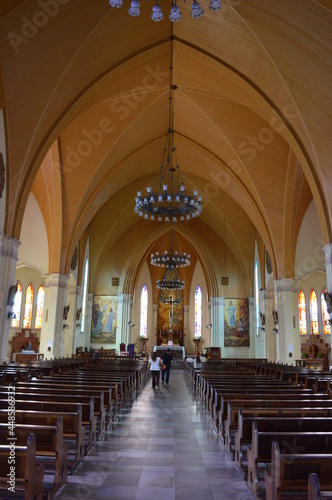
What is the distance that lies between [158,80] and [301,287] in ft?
52.4

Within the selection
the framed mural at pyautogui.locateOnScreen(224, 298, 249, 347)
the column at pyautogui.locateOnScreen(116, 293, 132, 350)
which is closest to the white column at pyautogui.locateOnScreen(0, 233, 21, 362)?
the column at pyautogui.locateOnScreen(116, 293, 132, 350)

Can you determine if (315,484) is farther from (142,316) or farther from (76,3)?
(142,316)

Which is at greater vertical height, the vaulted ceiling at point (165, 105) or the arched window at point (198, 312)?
the vaulted ceiling at point (165, 105)

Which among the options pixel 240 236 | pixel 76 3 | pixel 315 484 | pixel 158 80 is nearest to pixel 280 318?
pixel 240 236

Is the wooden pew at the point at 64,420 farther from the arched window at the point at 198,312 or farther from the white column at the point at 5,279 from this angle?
the arched window at the point at 198,312

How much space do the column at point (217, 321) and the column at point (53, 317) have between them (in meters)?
13.9

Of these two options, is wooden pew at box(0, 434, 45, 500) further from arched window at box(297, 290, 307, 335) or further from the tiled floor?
arched window at box(297, 290, 307, 335)

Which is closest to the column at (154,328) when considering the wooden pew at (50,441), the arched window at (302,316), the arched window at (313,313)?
the arched window at (302,316)

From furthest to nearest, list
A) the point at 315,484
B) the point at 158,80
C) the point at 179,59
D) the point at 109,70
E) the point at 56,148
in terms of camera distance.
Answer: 1. the point at 56,148
2. the point at 158,80
3. the point at 179,59
4. the point at 109,70
5. the point at 315,484

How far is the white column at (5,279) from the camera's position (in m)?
13.4

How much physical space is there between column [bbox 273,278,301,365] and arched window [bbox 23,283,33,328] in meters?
15.9

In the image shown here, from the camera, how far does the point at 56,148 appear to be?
752 inches

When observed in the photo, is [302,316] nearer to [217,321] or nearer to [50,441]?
[217,321]

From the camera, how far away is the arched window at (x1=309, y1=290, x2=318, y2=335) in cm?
2444
